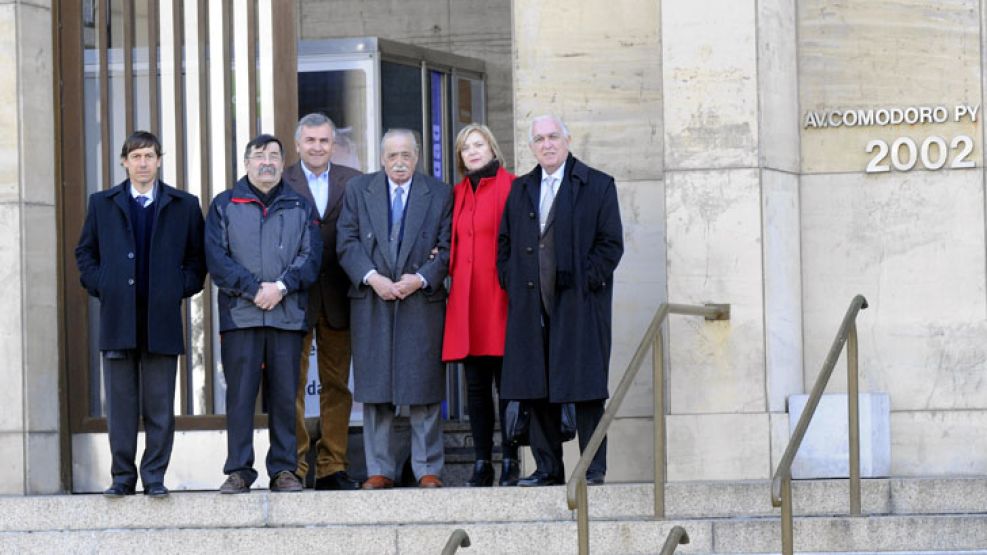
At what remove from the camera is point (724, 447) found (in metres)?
10.7

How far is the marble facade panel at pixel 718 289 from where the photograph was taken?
10680 mm

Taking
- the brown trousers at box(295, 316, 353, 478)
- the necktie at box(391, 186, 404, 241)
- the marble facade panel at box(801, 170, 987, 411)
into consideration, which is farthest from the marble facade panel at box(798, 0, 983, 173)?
the brown trousers at box(295, 316, 353, 478)

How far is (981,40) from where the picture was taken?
11055 mm

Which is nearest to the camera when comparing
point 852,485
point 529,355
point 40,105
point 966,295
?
point 852,485

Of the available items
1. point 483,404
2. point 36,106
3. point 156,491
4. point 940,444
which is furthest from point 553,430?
point 36,106

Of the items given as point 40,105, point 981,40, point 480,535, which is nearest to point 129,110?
point 40,105

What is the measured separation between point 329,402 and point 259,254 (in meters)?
0.97

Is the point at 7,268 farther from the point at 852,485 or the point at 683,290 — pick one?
the point at 852,485

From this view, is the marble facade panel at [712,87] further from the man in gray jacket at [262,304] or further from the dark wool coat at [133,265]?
the dark wool coat at [133,265]

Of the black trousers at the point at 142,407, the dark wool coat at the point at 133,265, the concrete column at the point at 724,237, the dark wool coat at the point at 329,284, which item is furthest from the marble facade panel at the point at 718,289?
the black trousers at the point at 142,407

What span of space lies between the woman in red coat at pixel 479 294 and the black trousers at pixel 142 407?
1379mm

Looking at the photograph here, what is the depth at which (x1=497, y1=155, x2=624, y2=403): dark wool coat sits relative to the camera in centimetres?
1015

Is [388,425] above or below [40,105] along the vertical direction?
below

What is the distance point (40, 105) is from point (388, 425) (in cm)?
292
